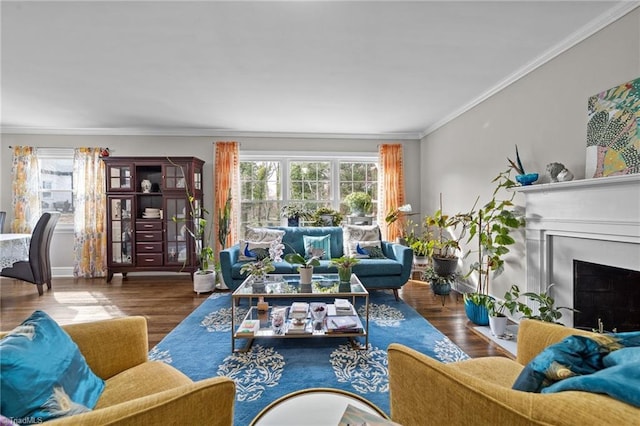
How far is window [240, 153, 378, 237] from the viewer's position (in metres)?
4.76

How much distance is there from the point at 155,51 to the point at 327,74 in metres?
1.46

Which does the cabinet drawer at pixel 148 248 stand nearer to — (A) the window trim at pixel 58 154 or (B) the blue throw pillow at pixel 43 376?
(A) the window trim at pixel 58 154

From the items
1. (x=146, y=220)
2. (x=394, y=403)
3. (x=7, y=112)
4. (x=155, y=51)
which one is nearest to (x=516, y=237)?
(x=394, y=403)

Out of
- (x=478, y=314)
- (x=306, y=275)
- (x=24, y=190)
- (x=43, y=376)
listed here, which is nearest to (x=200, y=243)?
(x=306, y=275)

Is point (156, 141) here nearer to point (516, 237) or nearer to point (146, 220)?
point (146, 220)

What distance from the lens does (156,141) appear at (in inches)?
179

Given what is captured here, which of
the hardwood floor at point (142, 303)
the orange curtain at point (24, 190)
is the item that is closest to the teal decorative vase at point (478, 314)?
the hardwood floor at point (142, 303)

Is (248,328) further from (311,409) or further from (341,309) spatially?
(311,409)

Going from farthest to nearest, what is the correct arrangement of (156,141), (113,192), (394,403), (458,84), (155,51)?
(156,141) → (113,192) → (458,84) → (155,51) → (394,403)

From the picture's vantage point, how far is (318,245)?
3.73 meters

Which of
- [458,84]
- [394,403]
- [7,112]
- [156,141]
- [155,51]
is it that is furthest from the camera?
[156,141]

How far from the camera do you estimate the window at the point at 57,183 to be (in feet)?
14.7

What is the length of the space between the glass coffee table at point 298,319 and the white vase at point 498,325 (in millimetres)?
1120

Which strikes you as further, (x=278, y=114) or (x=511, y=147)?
(x=278, y=114)
